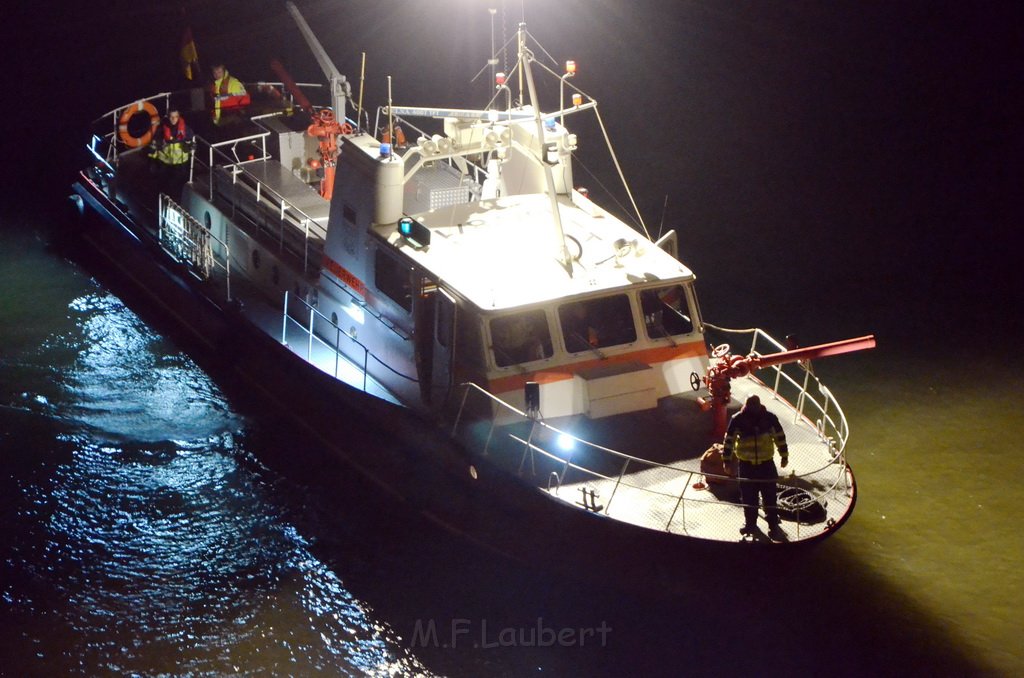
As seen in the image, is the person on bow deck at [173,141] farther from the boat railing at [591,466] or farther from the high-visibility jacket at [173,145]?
the boat railing at [591,466]

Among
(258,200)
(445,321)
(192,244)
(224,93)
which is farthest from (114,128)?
(445,321)

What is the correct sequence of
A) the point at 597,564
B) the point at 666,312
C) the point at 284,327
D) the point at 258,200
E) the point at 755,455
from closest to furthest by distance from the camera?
the point at 755,455, the point at 597,564, the point at 666,312, the point at 284,327, the point at 258,200

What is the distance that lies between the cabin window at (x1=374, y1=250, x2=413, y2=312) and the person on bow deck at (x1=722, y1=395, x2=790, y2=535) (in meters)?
3.29

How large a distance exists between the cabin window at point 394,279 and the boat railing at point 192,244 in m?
2.64

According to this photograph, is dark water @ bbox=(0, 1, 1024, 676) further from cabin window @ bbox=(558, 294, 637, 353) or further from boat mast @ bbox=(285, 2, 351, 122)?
boat mast @ bbox=(285, 2, 351, 122)

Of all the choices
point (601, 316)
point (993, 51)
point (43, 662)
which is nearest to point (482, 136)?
point (601, 316)

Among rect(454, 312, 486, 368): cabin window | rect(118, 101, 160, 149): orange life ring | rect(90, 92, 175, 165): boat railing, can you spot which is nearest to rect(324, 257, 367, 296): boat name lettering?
rect(454, 312, 486, 368): cabin window

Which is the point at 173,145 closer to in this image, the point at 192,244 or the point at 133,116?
the point at 133,116

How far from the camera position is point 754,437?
9.20m

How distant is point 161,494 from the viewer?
11375mm

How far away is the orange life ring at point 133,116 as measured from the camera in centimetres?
1523

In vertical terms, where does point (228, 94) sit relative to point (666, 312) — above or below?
above

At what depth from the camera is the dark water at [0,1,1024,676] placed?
966 centimetres

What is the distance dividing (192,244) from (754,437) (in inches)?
289
